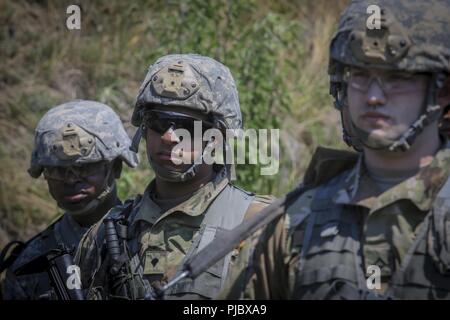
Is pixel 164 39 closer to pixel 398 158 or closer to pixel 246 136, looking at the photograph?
pixel 246 136

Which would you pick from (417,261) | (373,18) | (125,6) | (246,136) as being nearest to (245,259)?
(417,261)

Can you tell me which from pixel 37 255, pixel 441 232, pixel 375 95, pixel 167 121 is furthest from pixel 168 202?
pixel 441 232

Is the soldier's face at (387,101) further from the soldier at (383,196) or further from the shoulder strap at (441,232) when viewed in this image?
the shoulder strap at (441,232)

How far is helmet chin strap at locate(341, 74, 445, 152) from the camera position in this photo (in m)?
4.50

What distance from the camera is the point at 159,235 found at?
630 cm

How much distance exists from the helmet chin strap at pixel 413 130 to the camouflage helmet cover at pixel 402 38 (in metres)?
0.07

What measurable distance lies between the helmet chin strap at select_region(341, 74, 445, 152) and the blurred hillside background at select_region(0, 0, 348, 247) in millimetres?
5565

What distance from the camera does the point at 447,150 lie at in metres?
4.60

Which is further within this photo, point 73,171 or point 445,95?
point 73,171

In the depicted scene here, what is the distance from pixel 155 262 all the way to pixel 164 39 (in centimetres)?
488

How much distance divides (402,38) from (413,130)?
0.31 m

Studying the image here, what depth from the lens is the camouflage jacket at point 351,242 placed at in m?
4.42

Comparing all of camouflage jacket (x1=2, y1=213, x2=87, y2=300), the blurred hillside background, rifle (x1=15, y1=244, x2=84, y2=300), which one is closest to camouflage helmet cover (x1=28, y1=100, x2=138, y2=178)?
camouflage jacket (x1=2, y1=213, x2=87, y2=300)

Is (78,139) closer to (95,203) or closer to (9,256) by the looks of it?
(95,203)
